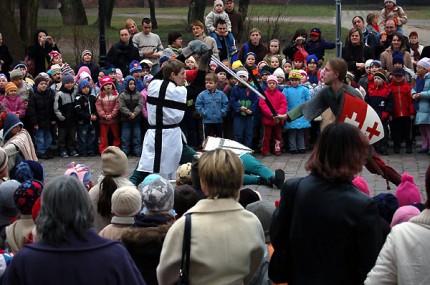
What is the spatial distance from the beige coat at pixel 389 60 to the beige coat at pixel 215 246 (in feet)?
34.6

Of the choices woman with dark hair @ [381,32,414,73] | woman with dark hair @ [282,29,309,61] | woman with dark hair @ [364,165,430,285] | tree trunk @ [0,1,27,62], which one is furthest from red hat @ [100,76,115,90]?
woman with dark hair @ [364,165,430,285]

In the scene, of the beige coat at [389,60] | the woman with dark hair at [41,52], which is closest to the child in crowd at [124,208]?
the beige coat at [389,60]

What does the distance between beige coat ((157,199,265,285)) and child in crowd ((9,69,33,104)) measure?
9.50 m

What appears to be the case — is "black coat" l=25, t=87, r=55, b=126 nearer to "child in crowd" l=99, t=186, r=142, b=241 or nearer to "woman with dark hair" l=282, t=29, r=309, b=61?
"woman with dark hair" l=282, t=29, r=309, b=61

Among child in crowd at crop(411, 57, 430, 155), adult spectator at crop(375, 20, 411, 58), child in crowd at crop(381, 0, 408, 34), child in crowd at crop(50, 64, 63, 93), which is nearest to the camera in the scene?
child in crowd at crop(411, 57, 430, 155)

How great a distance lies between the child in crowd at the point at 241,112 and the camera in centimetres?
1400

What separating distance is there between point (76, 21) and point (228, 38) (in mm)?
15166

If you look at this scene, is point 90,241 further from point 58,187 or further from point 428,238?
point 428,238

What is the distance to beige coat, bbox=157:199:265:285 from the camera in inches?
195

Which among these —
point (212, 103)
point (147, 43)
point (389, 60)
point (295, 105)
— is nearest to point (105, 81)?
point (212, 103)

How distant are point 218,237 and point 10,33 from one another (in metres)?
15.5

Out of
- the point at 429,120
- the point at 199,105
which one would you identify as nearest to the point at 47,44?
the point at 199,105

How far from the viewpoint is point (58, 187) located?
14.3 feet

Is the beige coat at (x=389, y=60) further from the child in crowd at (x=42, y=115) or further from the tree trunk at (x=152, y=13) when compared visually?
the tree trunk at (x=152, y=13)
